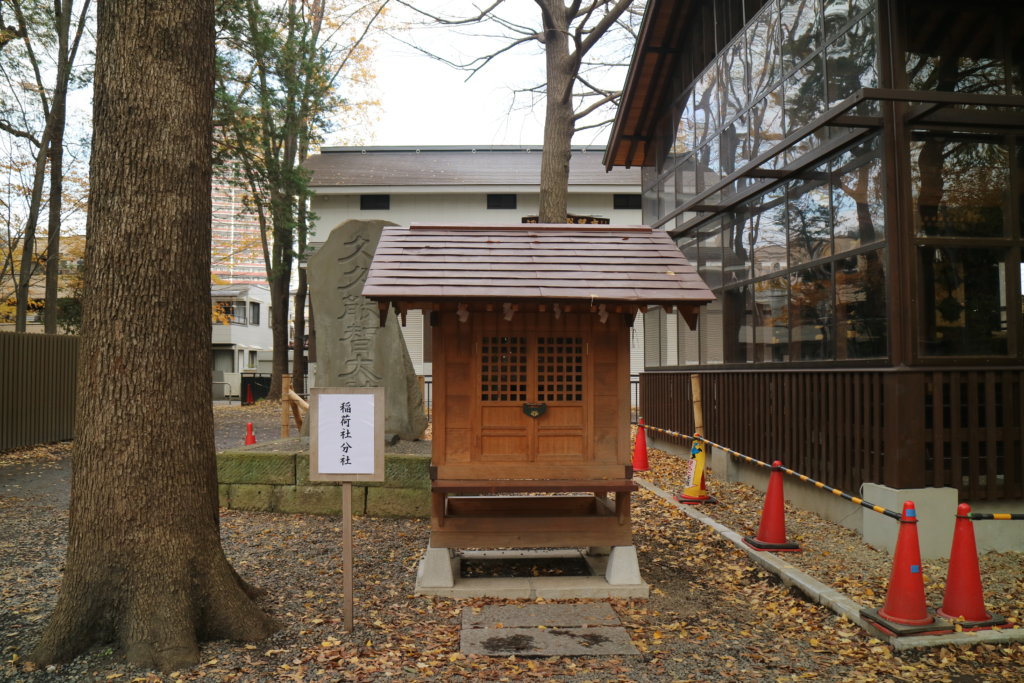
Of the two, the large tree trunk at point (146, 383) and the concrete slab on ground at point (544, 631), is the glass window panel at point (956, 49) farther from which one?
the large tree trunk at point (146, 383)

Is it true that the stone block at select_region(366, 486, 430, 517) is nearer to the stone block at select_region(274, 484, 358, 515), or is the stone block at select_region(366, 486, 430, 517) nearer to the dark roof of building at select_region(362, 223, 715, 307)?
the stone block at select_region(274, 484, 358, 515)

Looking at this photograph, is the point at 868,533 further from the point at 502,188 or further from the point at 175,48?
the point at 502,188

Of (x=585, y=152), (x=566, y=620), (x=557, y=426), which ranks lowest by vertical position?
(x=566, y=620)

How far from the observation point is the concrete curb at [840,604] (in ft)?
16.9

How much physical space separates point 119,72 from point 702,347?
10.1m

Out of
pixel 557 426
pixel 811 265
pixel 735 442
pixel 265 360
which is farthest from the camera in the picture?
pixel 265 360

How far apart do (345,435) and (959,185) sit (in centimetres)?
650

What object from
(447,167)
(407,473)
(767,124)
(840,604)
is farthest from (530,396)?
(447,167)

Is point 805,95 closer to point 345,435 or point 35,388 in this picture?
point 345,435

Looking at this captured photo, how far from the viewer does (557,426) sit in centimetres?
641

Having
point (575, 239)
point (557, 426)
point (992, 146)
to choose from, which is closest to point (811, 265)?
point (992, 146)

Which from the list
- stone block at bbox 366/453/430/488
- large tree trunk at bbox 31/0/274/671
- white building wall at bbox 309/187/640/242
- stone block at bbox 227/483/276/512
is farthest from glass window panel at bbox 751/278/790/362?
white building wall at bbox 309/187/640/242

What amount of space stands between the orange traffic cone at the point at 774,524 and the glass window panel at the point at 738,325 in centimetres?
387

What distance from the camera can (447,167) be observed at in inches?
1029
